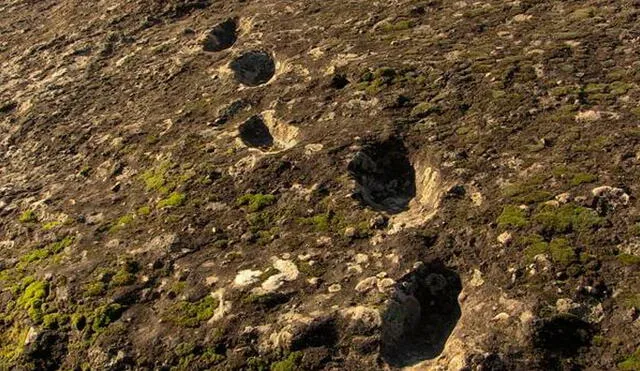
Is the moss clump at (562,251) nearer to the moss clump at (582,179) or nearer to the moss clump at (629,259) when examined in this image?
the moss clump at (629,259)

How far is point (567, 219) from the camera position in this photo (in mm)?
9016

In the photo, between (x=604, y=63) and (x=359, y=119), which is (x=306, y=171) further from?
(x=604, y=63)

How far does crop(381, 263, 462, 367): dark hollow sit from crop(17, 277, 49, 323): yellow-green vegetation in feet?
17.0

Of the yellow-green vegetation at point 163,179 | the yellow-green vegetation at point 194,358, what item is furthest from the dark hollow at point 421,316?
the yellow-green vegetation at point 163,179

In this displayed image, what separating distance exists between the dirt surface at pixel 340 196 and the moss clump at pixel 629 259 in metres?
0.06

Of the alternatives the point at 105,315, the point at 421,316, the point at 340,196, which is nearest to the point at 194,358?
the point at 105,315

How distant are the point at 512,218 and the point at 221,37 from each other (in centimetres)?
1020

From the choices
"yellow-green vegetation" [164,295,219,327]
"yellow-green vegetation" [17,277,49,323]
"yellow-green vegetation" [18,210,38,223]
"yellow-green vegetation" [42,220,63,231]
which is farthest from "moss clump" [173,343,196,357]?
"yellow-green vegetation" [18,210,38,223]

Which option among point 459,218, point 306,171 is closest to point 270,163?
point 306,171

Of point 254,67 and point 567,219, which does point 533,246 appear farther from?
point 254,67

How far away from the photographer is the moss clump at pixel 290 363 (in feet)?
27.1

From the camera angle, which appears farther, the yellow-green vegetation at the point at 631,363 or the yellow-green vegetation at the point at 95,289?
the yellow-green vegetation at the point at 95,289

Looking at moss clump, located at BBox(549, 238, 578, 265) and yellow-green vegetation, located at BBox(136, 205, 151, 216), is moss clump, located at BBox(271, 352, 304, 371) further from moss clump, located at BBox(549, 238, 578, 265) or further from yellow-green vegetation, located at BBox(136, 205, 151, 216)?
yellow-green vegetation, located at BBox(136, 205, 151, 216)

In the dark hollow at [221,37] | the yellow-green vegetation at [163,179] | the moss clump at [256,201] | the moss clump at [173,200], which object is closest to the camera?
the moss clump at [256,201]
